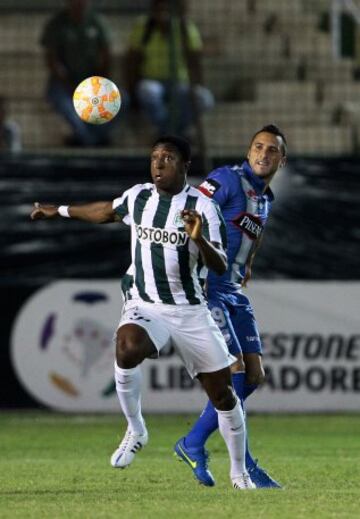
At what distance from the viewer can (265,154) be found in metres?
9.43

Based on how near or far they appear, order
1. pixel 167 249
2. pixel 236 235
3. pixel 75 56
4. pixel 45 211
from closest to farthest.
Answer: pixel 167 249
pixel 45 211
pixel 236 235
pixel 75 56

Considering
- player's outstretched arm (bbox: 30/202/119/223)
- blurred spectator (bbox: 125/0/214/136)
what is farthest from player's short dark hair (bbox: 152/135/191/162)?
blurred spectator (bbox: 125/0/214/136)

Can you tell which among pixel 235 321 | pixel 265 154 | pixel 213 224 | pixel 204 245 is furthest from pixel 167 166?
pixel 235 321

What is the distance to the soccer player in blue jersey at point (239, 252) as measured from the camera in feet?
30.9

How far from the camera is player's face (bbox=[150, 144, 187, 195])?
8.53 m

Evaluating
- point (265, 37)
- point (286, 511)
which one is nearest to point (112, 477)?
point (286, 511)

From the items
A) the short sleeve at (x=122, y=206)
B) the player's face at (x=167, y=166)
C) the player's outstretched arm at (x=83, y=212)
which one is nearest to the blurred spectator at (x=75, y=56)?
the player's outstretched arm at (x=83, y=212)

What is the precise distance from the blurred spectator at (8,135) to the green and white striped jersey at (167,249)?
7.41 metres

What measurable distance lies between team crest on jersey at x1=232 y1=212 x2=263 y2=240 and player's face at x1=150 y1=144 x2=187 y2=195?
914 millimetres

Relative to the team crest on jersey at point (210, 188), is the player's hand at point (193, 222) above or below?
above

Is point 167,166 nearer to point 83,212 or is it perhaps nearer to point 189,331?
point 83,212

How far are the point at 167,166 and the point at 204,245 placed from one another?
601 millimetres

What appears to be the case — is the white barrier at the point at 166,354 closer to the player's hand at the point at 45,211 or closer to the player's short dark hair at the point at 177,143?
the player's hand at the point at 45,211

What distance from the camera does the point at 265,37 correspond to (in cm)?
1773
